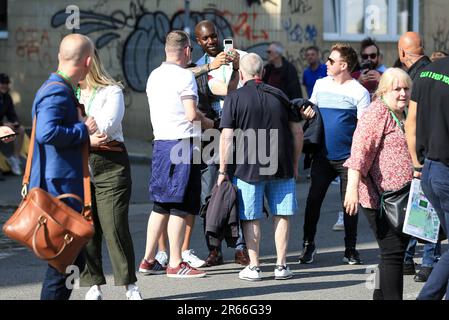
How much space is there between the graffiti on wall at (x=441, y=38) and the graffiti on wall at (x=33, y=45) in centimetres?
839

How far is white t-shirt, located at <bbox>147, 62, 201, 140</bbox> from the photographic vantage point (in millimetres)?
8547

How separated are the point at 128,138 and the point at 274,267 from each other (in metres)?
9.87

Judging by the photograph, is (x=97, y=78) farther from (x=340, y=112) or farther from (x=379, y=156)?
(x=340, y=112)

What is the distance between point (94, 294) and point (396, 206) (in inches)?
89.9

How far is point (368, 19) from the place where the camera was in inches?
814

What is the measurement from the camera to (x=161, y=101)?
28.3 ft

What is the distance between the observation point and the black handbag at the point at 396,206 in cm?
702

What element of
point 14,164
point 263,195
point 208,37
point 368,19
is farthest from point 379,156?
point 368,19

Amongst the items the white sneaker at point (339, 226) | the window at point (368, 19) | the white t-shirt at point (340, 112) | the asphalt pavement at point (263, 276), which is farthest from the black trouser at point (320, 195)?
the window at point (368, 19)

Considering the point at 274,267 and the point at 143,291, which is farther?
the point at 274,267

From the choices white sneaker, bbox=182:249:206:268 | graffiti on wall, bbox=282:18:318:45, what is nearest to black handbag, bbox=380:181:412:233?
white sneaker, bbox=182:249:206:268

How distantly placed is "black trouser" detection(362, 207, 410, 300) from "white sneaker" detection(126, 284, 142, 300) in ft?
5.95
